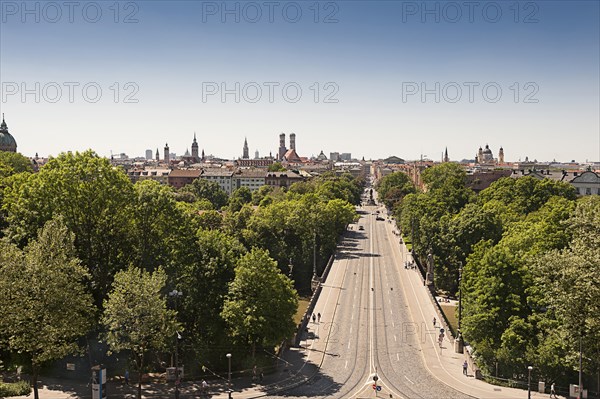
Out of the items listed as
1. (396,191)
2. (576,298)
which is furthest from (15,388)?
(396,191)

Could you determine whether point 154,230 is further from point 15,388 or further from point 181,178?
point 181,178

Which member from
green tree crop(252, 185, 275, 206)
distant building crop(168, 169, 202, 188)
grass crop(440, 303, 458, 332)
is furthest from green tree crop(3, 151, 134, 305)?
distant building crop(168, 169, 202, 188)

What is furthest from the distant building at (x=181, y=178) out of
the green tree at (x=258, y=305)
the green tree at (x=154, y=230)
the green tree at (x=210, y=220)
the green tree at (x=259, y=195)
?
the green tree at (x=258, y=305)

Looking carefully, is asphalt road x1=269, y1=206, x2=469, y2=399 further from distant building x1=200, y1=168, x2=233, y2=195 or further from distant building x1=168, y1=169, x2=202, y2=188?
distant building x1=168, y1=169, x2=202, y2=188

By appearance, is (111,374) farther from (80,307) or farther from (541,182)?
(541,182)

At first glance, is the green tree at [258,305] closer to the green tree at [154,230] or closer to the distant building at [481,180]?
the green tree at [154,230]
